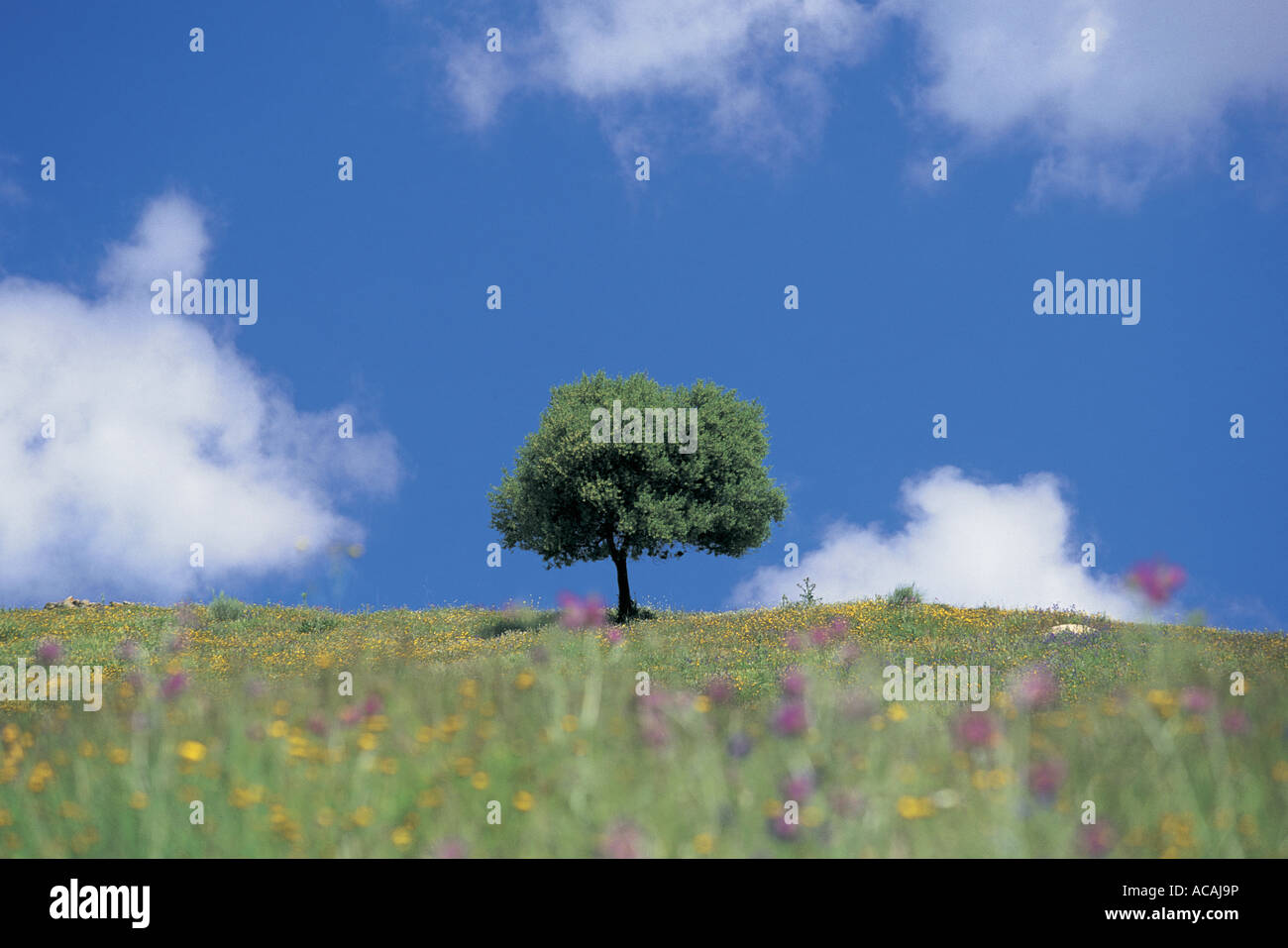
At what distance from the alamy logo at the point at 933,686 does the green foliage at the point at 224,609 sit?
2475 centimetres

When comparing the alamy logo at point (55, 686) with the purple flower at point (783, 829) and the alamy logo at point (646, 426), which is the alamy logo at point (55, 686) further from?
the alamy logo at point (646, 426)

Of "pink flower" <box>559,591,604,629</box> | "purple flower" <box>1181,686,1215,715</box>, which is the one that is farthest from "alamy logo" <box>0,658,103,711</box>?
"purple flower" <box>1181,686,1215,715</box>

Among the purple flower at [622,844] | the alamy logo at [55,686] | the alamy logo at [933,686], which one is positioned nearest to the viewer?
the purple flower at [622,844]

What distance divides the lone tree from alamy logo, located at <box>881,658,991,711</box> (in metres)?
17.5

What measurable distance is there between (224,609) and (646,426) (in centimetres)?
1611

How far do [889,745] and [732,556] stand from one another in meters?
26.9

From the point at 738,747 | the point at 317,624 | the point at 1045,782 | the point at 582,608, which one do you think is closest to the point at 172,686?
the point at 582,608

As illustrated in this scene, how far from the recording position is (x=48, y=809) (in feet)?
21.4

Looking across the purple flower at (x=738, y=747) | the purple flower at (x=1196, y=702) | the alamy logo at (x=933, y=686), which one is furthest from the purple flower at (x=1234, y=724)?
the purple flower at (x=738, y=747)

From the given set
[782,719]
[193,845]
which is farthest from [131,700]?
[782,719]

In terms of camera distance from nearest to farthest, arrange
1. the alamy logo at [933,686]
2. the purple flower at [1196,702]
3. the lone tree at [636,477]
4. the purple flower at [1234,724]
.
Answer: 1. the purple flower at [1196,702]
2. the purple flower at [1234,724]
3. the alamy logo at [933,686]
4. the lone tree at [636,477]
